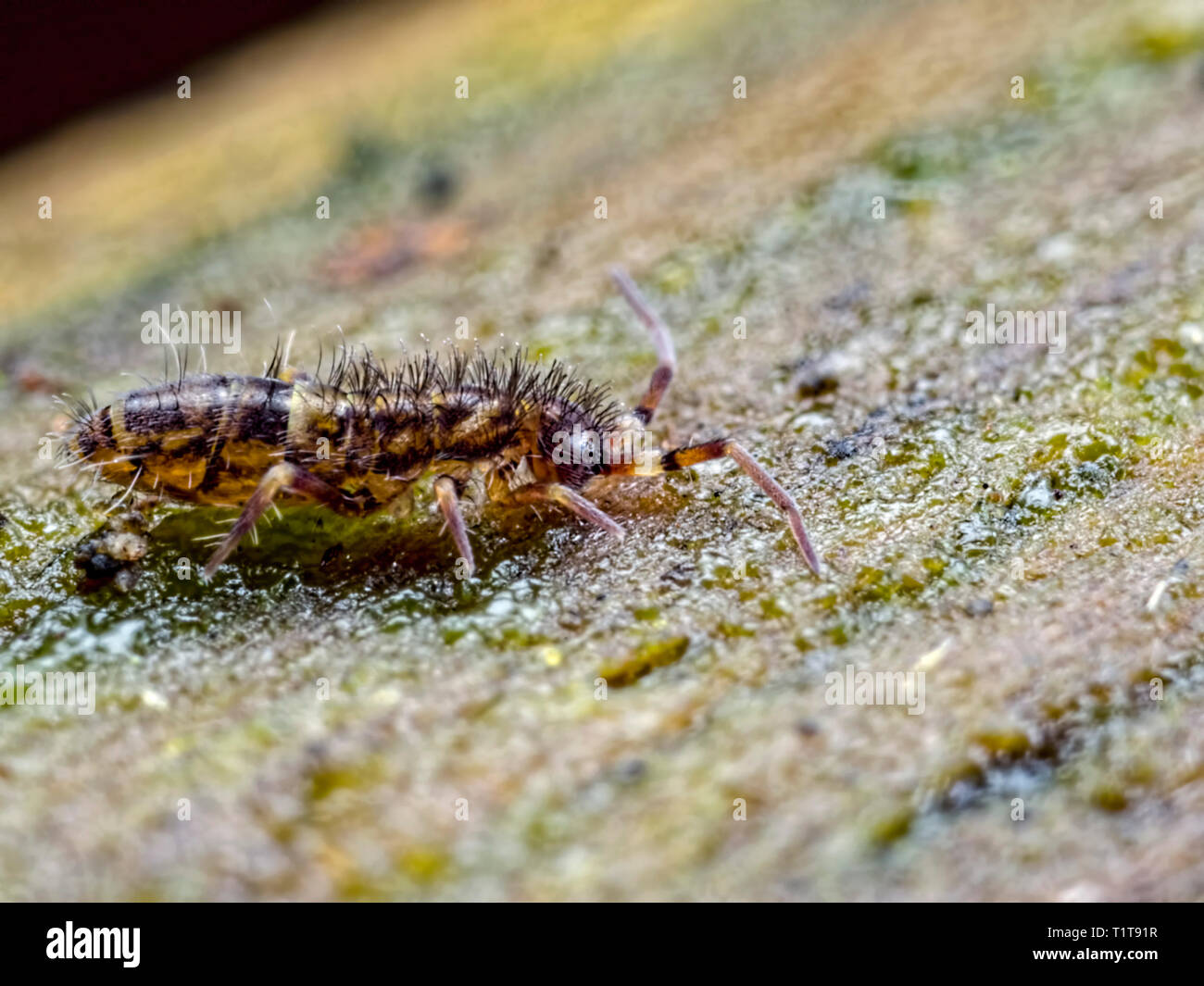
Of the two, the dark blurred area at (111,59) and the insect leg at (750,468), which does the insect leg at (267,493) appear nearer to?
the insect leg at (750,468)

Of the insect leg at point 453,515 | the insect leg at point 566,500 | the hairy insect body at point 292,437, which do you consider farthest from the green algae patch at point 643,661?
the hairy insect body at point 292,437

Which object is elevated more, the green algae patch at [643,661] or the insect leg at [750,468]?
the insect leg at [750,468]

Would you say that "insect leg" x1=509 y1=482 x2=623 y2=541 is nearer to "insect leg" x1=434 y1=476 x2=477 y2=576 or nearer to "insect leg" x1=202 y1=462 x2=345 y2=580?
"insect leg" x1=434 y1=476 x2=477 y2=576

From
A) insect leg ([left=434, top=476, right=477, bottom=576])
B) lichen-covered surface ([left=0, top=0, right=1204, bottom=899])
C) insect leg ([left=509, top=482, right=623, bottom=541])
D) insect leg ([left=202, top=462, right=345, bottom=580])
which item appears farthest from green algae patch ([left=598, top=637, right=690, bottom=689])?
insect leg ([left=202, top=462, right=345, bottom=580])

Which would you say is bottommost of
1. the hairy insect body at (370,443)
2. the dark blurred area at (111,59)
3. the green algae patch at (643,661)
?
the green algae patch at (643,661)

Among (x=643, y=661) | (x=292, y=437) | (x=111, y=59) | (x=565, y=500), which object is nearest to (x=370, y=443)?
(x=292, y=437)

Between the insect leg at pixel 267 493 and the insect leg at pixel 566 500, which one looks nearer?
the insect leg at pixel 267 493

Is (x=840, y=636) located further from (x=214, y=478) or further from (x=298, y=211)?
(x=298, y=211)

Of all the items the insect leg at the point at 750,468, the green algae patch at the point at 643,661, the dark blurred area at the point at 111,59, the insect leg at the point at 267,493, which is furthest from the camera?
the dark blurred area at the point at 111,59
